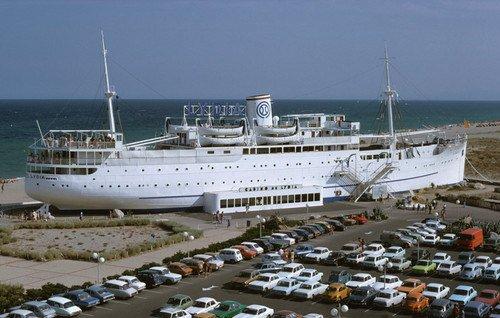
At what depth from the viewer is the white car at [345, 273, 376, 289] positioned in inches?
1377

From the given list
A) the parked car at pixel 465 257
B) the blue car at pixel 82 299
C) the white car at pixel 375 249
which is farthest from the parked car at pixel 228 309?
the parked car at pixel 465 257

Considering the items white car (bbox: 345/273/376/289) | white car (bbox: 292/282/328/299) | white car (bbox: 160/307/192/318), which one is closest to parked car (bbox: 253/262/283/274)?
white car (bbox: 292/282/328/299)

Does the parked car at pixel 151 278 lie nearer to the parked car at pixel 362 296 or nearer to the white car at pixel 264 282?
the white car at pixel 264 282

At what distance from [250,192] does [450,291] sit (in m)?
28.0

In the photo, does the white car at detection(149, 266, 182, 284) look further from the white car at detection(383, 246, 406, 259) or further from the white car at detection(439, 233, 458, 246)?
the white car at detection(439, 233, 458, 246)

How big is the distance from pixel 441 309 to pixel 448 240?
16.9m

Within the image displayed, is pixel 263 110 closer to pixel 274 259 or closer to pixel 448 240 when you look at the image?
pixel 448 240

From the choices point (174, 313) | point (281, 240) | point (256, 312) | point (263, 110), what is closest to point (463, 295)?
point (256, 312)

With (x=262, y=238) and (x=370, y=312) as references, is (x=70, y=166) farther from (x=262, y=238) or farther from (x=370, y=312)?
(x=370, y=312)

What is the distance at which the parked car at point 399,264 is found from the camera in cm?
3919

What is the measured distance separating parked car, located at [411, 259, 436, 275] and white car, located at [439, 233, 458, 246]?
23.2 feet

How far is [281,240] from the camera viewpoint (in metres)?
45.9

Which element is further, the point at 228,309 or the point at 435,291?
the point at 435,291

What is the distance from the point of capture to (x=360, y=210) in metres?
61.5
